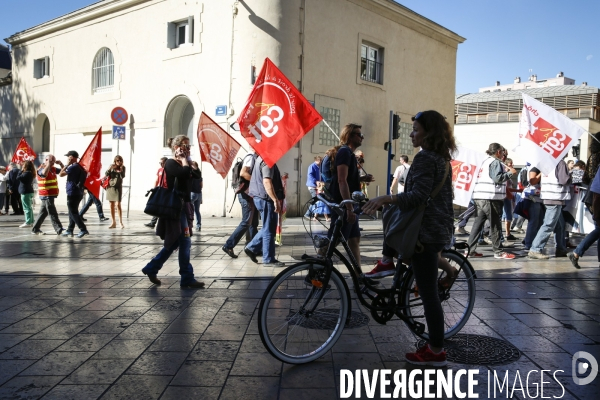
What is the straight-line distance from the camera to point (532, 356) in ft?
13.4

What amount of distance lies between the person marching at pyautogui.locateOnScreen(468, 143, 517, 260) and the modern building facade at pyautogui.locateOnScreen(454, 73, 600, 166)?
84.8 ft

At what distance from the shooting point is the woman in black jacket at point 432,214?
149 inches

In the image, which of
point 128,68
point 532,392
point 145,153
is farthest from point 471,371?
point 128,68

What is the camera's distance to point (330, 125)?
63.7ft

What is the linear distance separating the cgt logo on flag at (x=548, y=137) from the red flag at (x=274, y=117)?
3.73m

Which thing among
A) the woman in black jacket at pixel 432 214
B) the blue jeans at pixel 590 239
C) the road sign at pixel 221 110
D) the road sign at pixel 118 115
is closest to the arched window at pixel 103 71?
the road sign at pixel 221 110

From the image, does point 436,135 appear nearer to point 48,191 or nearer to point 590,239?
point 590,239

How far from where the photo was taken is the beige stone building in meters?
18.0

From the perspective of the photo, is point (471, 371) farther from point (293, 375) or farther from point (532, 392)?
point (293, 375)

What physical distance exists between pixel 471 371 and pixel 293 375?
119 centimetres

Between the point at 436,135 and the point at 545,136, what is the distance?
588cm

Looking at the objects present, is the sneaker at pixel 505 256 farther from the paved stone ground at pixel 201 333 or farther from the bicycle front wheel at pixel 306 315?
the bicycle front wheel at pixel 306 315

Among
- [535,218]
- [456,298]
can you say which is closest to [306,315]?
[456,298]

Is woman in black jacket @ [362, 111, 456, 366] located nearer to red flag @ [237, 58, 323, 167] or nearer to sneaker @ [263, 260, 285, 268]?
red flag @ [237, 58, 323, 167]
